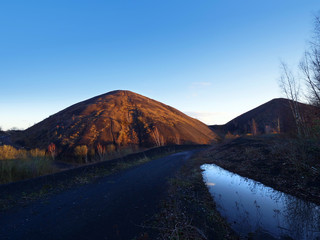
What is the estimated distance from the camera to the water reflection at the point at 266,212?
15.0 ft

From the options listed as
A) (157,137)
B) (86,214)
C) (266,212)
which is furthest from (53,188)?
(157,137)

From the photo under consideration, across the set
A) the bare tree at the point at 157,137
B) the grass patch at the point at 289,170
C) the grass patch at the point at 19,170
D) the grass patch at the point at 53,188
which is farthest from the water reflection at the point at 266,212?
the bare tree at the point at 157,137

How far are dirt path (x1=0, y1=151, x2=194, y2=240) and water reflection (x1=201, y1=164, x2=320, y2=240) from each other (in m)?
2.63

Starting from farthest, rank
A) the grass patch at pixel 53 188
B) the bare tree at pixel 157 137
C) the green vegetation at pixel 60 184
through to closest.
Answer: the bare tree at pixel 157 137
the green vegetation at pixel 60 184
the grass patch at pixel 53 188

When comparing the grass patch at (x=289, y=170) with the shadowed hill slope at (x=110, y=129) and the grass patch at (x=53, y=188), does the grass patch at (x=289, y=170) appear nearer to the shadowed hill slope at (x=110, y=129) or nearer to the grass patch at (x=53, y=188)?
the grass patch at (x=53, y=188)

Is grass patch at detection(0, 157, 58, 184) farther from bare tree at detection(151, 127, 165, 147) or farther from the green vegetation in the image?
bare tree at detection(151, 127, 165, 147)

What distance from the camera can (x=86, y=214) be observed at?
5.88 m

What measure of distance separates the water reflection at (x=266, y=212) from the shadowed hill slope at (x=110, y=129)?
98.8 ft

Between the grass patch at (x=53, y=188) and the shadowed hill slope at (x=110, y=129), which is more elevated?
the shadowed hill slope at (x=110, y=129)

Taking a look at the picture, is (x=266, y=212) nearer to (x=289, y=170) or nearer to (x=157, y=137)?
(x=289, y=170)

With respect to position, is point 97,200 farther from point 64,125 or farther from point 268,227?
point 64,125

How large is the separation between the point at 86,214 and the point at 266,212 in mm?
5992

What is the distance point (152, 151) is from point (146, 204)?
60.3 feet

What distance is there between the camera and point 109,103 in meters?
49.9
